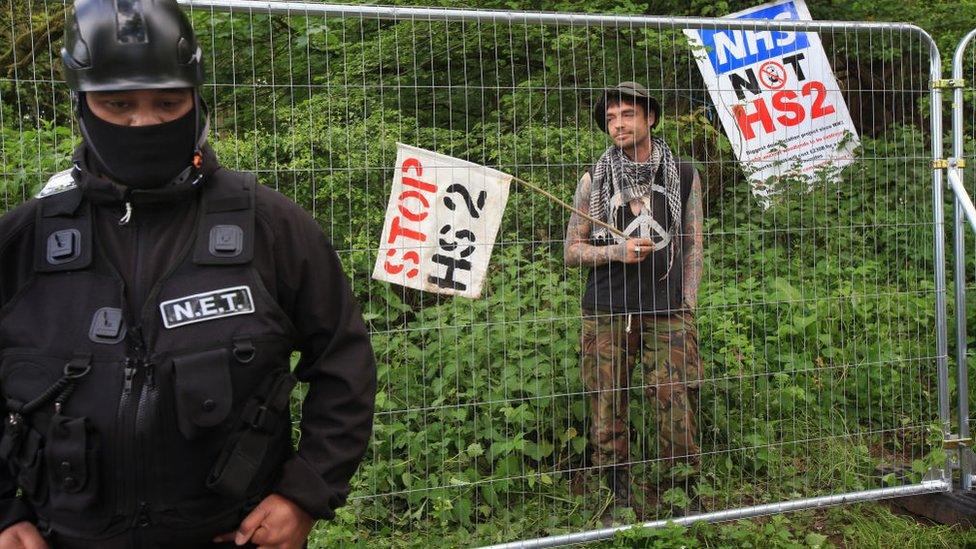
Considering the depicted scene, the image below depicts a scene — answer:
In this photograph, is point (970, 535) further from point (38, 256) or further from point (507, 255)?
point (38, 256)

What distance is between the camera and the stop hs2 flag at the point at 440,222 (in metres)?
3.99

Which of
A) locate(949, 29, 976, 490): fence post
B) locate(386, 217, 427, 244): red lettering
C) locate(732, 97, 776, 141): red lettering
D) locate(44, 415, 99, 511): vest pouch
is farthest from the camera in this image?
locate(949, 29, 976, 490): fence post

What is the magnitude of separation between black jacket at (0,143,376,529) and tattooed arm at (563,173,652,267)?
249 cm

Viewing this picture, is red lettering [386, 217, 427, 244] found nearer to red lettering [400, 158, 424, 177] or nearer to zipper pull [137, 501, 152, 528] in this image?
red lettering [400, 158, 424, 177]

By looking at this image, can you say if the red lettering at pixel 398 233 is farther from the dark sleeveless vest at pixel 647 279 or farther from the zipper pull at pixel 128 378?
the zipper pull at pixel 128 378

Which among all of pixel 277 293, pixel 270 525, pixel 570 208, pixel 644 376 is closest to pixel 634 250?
pixel 570 208

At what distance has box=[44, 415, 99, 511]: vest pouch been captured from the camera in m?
1.84

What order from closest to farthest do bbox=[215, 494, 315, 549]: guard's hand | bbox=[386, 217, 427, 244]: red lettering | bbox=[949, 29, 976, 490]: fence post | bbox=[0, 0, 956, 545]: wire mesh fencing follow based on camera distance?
1. bbox=[215, 494, 315, 549]: guard's hand
2. bbox=[386, 217, 427, 244]: red lettering
3. bbox=[0, 0, 956, 545]: wire mesh fencing
4. bbox=[949, 29, 976, 490]: fence post

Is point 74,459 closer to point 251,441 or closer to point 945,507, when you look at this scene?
point 251,441

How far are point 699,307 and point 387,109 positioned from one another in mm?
1818

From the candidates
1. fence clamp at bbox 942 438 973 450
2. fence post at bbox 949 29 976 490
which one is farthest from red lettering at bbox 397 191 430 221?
fence clamp at bbox 942 438 973 450

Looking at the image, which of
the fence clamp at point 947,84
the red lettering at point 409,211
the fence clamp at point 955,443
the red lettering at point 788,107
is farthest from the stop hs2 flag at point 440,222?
the fence clamp at point 955,443

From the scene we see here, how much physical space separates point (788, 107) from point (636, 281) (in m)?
1.20

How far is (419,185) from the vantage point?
4.02 meters
